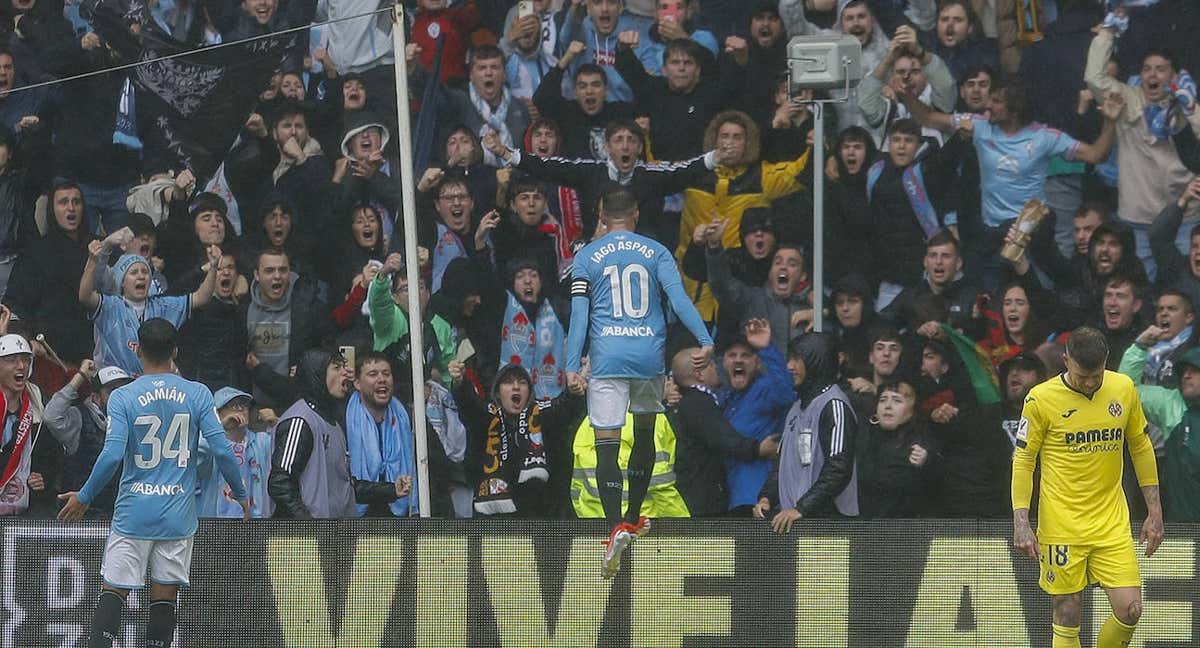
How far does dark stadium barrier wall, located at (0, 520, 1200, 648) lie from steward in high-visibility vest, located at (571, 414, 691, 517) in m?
0.42

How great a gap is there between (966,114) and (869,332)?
178 centimetres

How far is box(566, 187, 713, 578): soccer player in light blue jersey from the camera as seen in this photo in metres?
11.1

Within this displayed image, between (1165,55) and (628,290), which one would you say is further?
(1165,55)

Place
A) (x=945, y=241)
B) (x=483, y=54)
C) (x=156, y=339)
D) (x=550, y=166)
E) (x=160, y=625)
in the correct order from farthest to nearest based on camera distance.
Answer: (x=483, y=54) < (x=550, y=166) < (x=945, y=241) < (x=160, y=625) < (x=156, y=339)

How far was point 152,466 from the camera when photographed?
33.5ft

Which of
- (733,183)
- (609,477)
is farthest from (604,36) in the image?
(609,477)

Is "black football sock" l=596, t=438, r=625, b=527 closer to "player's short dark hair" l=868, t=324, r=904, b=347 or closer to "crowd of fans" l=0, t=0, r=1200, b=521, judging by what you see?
"crowd of fans" l=0, t=0, r=1200, b=521

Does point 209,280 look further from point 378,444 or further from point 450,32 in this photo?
point 450,32

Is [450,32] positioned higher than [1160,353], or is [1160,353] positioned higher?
[450,32]

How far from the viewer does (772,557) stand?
1130 centimetres

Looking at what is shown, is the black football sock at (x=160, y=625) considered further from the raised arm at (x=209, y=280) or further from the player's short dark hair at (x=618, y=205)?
the player's short dark hair at (x=618, y=205)

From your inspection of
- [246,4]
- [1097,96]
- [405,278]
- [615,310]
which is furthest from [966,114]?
[246,4]

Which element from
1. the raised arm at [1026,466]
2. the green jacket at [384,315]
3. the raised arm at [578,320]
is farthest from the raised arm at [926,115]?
the green jacket at [384,315]

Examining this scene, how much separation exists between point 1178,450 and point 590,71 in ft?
15.8
